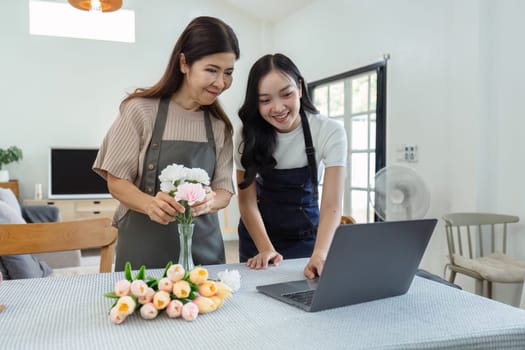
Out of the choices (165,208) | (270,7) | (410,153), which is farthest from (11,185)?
(165,208)

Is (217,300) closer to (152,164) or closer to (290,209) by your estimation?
(152,164)

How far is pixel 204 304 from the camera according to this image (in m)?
0.87

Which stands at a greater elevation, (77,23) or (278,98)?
(77,23)

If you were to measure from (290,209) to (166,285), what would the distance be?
84 centimetres

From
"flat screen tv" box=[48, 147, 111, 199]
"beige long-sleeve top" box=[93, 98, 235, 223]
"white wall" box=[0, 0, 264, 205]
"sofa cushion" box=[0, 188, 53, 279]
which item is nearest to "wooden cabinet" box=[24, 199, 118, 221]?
"flat screen tv" box=[48, 147, 111, 199]

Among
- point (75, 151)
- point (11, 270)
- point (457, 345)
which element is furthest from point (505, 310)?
point (75, 151)

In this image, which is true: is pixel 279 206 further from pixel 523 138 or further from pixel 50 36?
pixel 50 36

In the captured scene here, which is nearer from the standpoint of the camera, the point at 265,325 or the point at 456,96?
the point at 265,325

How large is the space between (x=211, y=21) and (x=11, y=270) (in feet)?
5.24

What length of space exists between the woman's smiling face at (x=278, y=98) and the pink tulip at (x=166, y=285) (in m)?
0.75

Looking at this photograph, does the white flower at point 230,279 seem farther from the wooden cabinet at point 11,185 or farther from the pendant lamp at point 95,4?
the wooden cabinet at point 11,185

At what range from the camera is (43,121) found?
221 inches

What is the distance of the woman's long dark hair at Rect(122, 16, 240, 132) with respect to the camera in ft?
4.42

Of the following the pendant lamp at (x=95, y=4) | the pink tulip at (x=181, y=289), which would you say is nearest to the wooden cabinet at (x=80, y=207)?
the pendant lamp at (x=95, y=4)
